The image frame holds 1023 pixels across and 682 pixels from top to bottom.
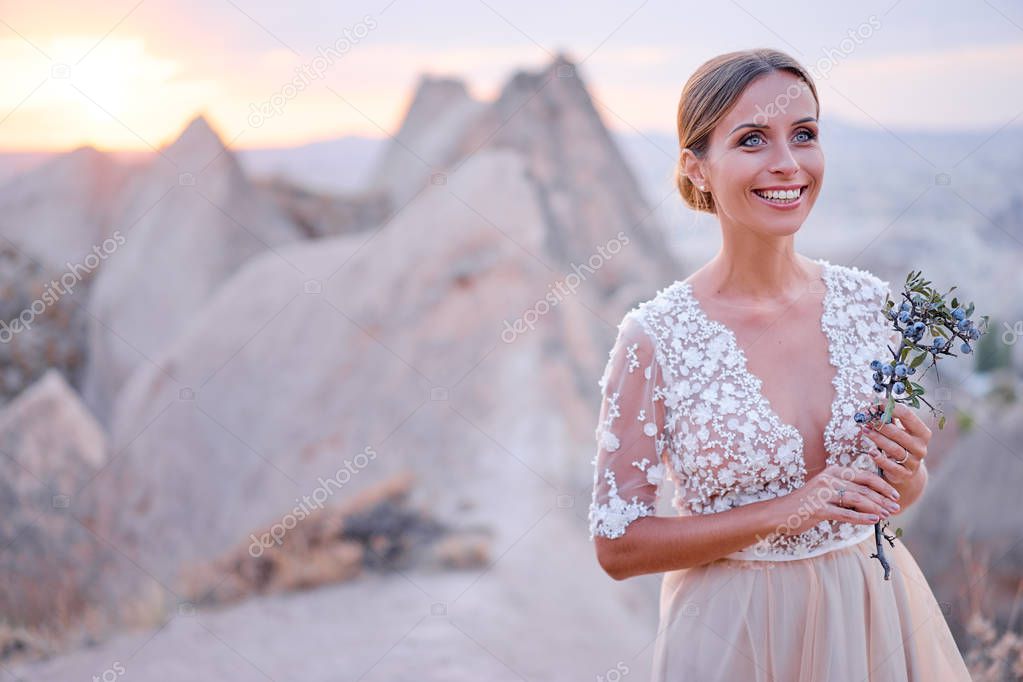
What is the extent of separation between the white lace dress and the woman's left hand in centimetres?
10

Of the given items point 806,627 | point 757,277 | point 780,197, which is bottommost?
point 806,627

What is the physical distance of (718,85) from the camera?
194 cm

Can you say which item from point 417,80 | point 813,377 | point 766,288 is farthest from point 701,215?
point 417,80

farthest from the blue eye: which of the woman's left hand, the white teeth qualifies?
the woman's left hand

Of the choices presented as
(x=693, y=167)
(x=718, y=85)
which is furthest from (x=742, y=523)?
(x=718, y=85)

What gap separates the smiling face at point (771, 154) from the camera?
1.90 meters

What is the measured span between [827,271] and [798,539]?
63cm

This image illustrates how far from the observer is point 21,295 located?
36.7ft

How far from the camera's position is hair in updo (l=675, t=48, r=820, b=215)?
1918 millimetres

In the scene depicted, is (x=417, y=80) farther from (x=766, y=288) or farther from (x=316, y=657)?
(x=766, y=288)

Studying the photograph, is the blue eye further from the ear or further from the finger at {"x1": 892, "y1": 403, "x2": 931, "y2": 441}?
the finger at {"x1": 892, "y1": 403, "x2": 931, "y2": 441}

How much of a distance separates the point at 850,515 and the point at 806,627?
0.32 meters

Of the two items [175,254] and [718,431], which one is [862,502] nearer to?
[718,431]

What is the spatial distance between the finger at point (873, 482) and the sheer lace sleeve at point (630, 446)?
1.33ft
